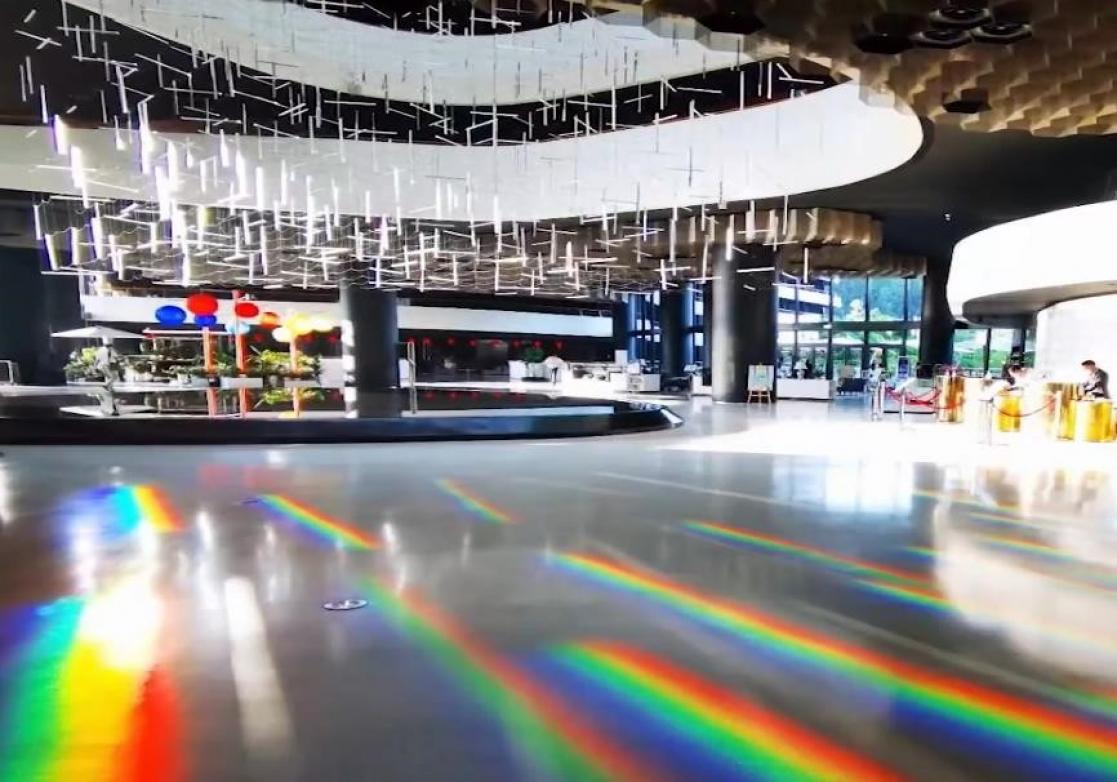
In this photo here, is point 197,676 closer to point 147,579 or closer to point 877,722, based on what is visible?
point 147,579

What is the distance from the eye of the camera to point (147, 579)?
3.66m

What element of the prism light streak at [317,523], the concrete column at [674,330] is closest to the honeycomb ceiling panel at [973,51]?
the prism light streak at [317,523]

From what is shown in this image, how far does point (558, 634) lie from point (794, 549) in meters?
1.97

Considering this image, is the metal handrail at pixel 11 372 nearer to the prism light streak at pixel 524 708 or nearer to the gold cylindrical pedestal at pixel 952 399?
the prism light streak at pixel 524 708

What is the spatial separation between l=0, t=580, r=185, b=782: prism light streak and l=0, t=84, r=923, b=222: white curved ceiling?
11175 mm

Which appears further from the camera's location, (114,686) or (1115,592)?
(1115,592)

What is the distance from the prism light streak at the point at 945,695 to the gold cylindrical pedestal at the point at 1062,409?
10622 mm

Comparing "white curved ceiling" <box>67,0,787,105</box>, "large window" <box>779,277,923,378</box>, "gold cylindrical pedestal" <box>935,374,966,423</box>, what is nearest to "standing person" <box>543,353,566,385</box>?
"large window" <box>779,277,923,378</box>

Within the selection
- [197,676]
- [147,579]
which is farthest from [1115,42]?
[147,579]

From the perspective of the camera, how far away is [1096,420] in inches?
406

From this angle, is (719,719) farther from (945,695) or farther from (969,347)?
(969,347)

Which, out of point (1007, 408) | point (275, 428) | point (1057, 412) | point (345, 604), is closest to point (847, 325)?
point (1007, 408)

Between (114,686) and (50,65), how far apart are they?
43.0ft

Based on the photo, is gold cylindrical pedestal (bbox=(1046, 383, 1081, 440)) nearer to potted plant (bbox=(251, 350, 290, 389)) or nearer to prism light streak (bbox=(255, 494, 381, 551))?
prism light streak (bbox=(255, 494, 381, 551))
